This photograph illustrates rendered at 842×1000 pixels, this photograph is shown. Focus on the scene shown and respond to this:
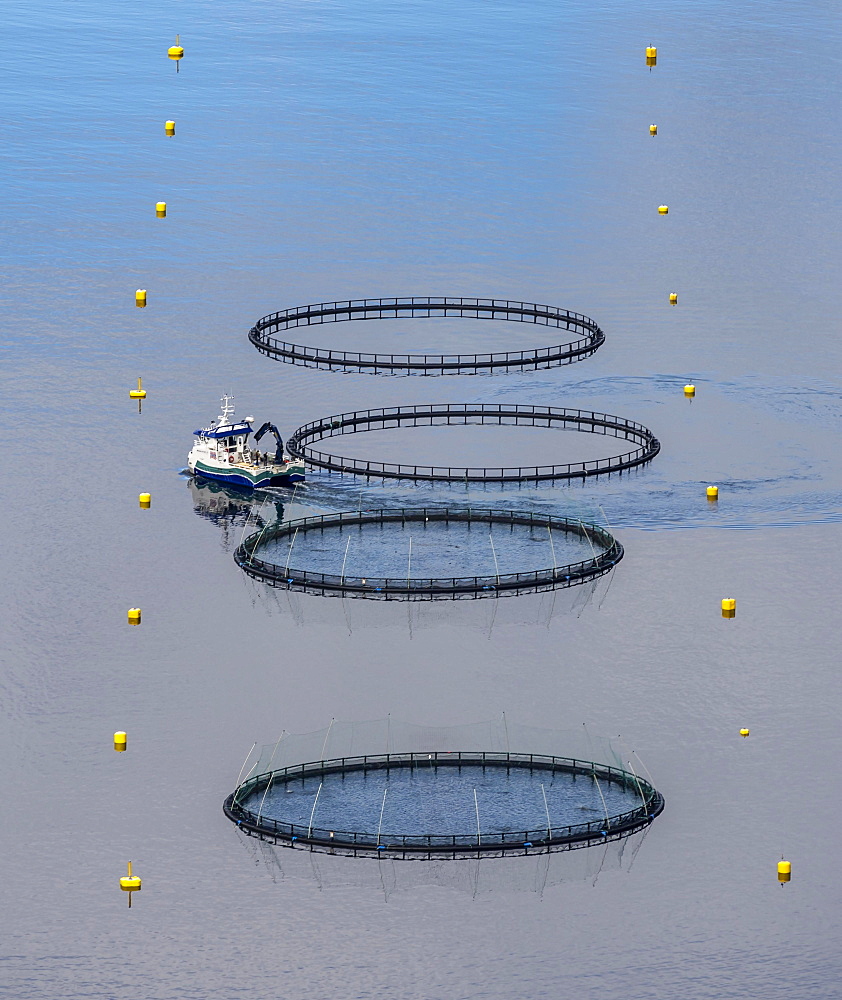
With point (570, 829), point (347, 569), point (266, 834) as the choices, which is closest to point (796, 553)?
point (347, 569)

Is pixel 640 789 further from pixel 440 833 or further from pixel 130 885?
pixel 130 885

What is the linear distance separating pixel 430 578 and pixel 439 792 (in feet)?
107

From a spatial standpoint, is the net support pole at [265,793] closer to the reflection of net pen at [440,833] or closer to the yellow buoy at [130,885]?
the reflection of net pen at [440,833]

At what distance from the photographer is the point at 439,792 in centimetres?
14025

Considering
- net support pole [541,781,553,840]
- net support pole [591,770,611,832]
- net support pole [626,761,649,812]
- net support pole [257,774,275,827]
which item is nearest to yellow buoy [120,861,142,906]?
net support pole [257,774,275,827]

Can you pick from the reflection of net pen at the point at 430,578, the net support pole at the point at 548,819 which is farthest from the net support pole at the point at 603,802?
the reflection of net pen at the point at 430,578

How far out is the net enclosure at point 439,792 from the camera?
13438cm

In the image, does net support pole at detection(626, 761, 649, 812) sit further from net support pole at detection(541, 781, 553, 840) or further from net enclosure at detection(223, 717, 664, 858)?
net support pole at detection(541, 781, 553, 840)

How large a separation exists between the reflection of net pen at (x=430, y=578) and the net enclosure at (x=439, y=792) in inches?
824

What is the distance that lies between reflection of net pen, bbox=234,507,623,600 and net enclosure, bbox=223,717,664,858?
20938 millimetres

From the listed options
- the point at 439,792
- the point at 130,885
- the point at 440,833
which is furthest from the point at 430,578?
the point at 130,885

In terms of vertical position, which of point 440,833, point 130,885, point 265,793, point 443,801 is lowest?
point 130,885

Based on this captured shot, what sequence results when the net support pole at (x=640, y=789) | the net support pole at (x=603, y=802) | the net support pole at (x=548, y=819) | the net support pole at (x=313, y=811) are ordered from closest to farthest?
the net support pole at (x=548, y=819) < the net support pole at (x=313, y=811) < the net support pole at (x=603, y=802) < the net support pole at (x=640, y=789)

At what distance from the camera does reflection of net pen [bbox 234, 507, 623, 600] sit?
168000 millimetres
